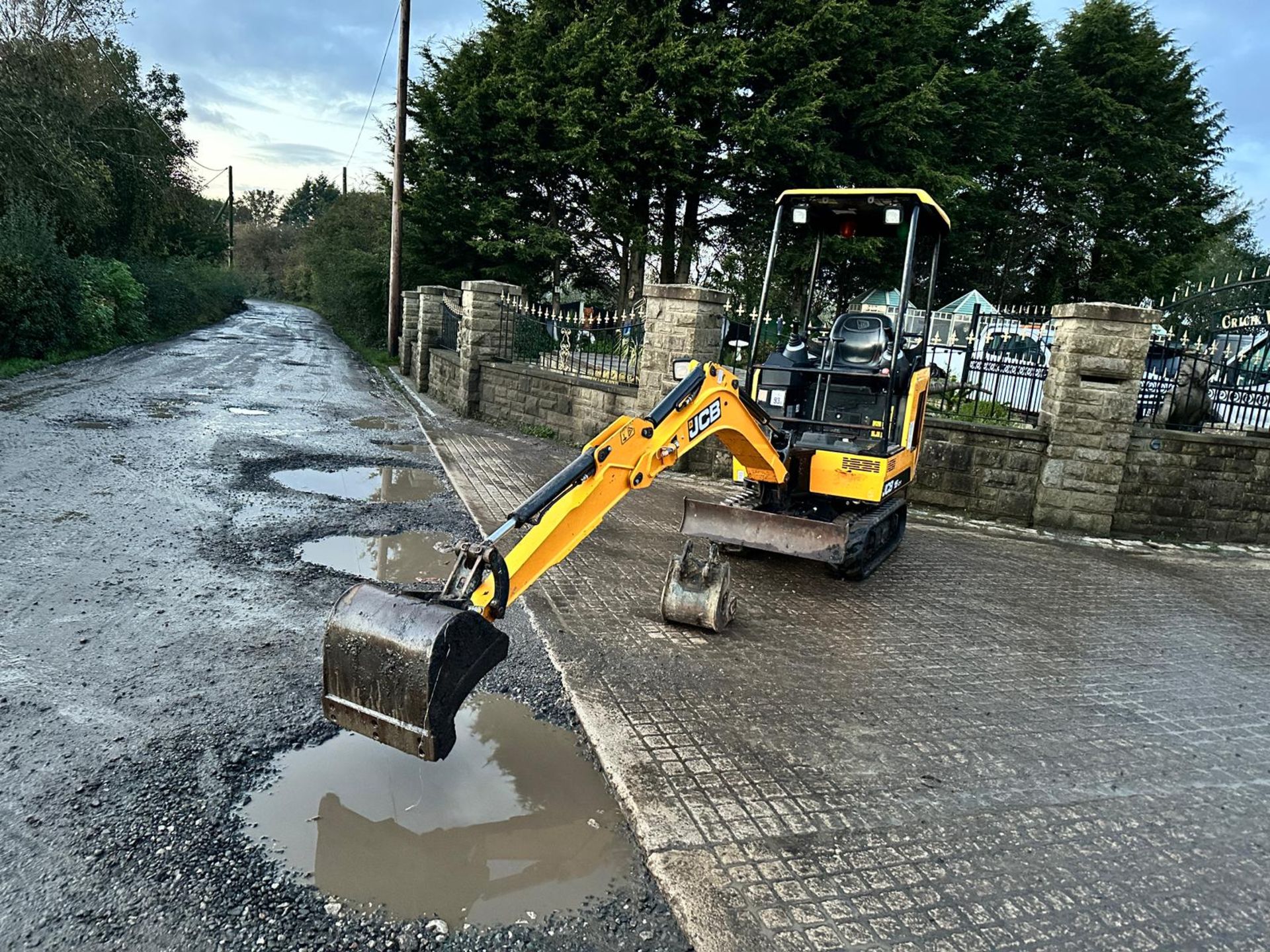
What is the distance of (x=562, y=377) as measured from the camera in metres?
12.8

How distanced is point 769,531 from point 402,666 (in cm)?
381

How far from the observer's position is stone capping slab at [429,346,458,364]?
16.2 metres

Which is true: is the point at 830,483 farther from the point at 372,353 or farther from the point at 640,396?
the point at 372,353

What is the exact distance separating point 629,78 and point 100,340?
1443cm

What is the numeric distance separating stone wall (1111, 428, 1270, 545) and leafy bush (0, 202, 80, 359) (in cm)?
1886

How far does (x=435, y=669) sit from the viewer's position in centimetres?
311

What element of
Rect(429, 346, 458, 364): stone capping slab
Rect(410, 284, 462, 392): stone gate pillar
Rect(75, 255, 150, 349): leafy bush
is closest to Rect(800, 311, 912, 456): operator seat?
Rect(429, 346, 458, 364): stone capping slab

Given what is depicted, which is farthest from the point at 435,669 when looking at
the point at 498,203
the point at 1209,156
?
the point at 1209,156

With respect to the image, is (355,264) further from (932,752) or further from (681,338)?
(932,752)

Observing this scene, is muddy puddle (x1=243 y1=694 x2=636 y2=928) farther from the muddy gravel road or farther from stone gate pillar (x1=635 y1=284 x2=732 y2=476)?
stone gate pillar (x1=635 y1=284 x2=732 y2=476)

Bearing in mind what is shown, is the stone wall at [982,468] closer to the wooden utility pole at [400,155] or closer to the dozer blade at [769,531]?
the dozer blade at [769,531]

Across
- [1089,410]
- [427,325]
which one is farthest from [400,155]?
[1089,410]

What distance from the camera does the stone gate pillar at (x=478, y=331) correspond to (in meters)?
14.6

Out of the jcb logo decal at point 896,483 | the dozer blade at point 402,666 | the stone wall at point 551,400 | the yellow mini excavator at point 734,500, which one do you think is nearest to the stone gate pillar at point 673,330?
the stone wall at point 551,400
